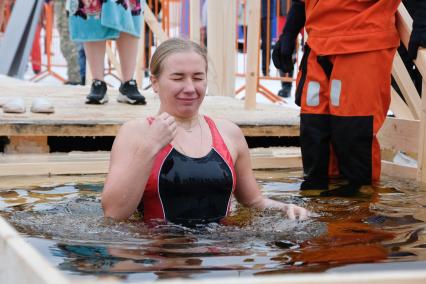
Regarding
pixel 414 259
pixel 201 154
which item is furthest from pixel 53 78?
pixel 414 259

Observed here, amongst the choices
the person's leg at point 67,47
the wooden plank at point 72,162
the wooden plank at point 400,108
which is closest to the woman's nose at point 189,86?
the wooden plank at point 72,162

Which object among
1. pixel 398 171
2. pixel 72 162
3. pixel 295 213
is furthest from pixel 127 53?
pixel 295 213

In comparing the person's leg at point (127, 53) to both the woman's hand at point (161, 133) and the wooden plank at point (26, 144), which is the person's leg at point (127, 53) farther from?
the woman's hand at point (161, 133)

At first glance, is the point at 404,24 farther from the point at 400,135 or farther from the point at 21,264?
the point at 21,264

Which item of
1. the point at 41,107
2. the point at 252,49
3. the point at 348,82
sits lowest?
the point at 41,107

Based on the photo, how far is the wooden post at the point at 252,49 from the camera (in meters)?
6.28

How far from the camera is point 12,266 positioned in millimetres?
2193

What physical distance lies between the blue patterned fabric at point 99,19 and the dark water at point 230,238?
204 cm

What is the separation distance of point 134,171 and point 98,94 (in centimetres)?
324

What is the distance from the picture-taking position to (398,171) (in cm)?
517

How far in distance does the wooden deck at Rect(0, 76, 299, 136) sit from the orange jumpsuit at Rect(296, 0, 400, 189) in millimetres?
850

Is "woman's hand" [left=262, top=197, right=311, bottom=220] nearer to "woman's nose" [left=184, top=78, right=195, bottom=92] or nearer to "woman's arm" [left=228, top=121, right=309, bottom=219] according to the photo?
"woman's arm" [left=228, top=121, right=309, bottom=219]

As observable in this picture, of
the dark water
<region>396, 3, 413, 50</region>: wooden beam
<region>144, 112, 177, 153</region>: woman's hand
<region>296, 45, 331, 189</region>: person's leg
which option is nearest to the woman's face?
<region>144, 112, 177, 153</region>: woman's hand

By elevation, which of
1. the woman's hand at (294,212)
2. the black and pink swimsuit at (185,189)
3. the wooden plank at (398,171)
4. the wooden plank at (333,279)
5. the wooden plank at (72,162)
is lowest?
the wooden plank at (398,171)
